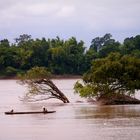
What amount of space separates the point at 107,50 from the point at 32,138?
367ft

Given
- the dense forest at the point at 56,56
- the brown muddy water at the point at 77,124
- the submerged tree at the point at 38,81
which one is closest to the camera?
the brown muddy water at the point at 77,124

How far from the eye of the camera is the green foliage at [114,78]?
58656 mm

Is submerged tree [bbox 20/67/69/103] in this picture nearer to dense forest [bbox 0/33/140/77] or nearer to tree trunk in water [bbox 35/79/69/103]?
tree trunk in water [bbox 35/79/69/103]

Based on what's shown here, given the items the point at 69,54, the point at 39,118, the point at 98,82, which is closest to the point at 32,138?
the point at 39,118

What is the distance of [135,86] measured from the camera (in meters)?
58.7

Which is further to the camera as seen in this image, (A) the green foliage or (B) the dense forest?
(B) the dense forest

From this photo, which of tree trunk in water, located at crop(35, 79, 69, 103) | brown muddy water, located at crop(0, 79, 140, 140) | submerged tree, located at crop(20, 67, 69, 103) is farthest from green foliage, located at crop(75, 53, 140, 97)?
submerged tree, located at crop(20, 67, 69, 103)

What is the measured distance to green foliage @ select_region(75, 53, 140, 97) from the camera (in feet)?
192

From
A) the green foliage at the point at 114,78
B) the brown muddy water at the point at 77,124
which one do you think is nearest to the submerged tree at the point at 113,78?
the green foliage at the point at 114,78

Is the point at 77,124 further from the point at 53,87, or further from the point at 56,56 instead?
the point at 56,56

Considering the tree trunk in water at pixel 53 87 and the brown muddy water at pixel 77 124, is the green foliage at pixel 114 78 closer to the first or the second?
the brown muddy water at pixel 77 124

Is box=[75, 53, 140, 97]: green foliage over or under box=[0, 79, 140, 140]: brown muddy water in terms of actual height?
over

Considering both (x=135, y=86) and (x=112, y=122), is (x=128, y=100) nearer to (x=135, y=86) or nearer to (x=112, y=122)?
(x=135, y=86)

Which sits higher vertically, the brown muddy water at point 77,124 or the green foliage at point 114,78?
the green foliage at point 114,78
